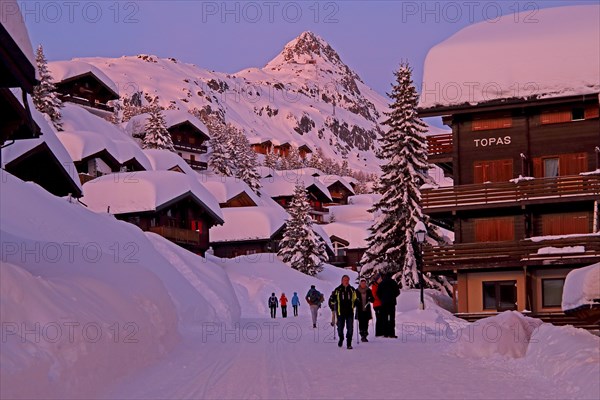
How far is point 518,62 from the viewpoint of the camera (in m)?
36.8

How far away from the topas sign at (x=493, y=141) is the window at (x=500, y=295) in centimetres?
631

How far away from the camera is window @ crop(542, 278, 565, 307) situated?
113 ft

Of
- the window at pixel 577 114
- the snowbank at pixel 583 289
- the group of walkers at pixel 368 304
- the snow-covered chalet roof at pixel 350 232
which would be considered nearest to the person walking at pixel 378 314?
the group of walkers at pixel 368 304

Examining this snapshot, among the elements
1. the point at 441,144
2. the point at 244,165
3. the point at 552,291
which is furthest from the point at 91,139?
the point at 552,291

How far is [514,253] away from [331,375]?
2321 centimetres

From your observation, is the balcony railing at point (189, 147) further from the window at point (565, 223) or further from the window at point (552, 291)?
the window at point (552, 291)

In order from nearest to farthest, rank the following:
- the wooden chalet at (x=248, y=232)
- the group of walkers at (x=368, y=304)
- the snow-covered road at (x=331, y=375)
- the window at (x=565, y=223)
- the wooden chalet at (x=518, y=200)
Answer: the snow-covered road at (x=331, y=375) < the group of walkers at (x=368, y=304) < the wooden chalet at (x=518, y=200) < the window at (x=565, y=223) < the wooden chalet at (x=248, y=232)

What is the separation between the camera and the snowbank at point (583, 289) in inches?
409

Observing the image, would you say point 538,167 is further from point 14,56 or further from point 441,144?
point 14,56

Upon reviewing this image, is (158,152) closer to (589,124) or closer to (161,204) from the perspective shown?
(161,204)

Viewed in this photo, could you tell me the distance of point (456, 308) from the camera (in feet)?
121

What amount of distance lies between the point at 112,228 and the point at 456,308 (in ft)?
52.7

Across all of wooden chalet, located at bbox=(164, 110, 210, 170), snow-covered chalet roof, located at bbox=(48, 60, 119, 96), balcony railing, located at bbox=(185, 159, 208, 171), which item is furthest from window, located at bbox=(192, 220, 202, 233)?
balcony railing, located at bbox=(185, 159, 208, 171)

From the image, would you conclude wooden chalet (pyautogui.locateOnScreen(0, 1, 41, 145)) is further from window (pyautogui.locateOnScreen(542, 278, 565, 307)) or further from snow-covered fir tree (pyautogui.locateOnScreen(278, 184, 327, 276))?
snow-covered fir tree (pyautogui.locateOnScreen(278, 184, 327, 276))
